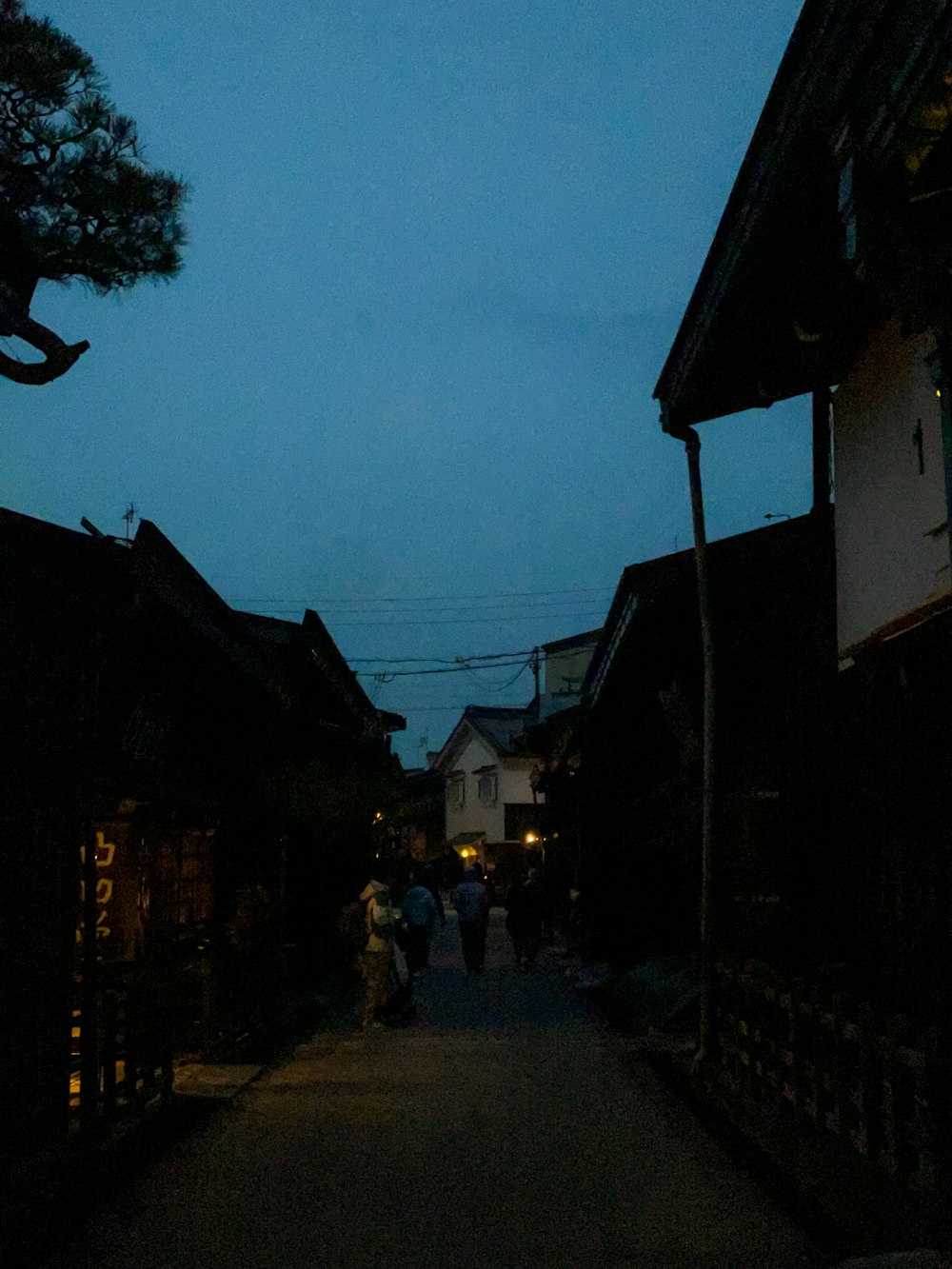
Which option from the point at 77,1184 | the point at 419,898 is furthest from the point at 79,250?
the point at 419,898

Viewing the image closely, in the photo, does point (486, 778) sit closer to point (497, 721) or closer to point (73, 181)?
point (497, 721)

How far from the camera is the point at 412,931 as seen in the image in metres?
23.4

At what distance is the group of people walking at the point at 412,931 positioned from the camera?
58.2 feet

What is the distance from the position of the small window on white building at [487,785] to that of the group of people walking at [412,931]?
38.9 meters

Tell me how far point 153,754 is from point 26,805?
4821mm

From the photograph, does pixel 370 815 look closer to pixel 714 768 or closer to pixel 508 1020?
pixel 508 1020

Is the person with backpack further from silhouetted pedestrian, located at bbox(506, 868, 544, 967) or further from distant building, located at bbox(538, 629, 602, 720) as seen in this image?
distant building, located at bbox(538, 629, 602, 720)

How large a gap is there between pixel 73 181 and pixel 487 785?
58240 mm

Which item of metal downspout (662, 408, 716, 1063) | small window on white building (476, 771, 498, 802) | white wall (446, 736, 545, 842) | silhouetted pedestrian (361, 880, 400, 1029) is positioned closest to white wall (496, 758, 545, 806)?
white wall (446, 736, 545, 842)

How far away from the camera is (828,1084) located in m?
7.90

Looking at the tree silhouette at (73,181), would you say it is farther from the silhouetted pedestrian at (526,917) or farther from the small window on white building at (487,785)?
the small window on white building at (487,785)

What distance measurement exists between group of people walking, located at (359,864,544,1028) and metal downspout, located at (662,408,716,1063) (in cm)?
685

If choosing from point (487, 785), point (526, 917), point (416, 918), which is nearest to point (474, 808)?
point (487, 785)

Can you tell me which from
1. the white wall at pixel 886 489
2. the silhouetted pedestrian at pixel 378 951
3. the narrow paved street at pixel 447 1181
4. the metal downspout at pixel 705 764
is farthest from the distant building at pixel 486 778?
the white wall at pixel 886 489
